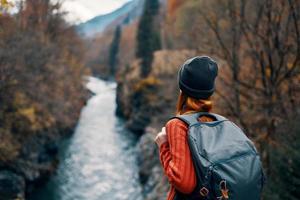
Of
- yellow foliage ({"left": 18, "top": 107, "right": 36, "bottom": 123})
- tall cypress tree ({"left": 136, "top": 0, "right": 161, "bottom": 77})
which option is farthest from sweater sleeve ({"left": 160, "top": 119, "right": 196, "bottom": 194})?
tall cypress tree ({"left": 136, "top": 0, "right": 161, "bottom": 77})

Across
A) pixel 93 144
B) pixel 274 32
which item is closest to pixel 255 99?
pixel 274 32

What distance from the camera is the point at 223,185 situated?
7.63 ft

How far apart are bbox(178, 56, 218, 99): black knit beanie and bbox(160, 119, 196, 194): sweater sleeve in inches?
10.4

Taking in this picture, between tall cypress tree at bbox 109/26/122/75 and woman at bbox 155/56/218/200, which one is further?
tall cypress tree at bbox 109/26/122/75

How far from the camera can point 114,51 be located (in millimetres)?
79875

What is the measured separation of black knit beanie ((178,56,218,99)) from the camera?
8.72 ft

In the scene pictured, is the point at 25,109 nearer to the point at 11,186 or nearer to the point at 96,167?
the point at 11,186

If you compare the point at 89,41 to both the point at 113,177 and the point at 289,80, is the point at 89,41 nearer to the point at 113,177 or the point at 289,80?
the point at 113,177

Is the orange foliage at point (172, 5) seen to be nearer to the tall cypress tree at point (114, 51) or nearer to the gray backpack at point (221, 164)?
the tall cypress tree at point (114, 51)

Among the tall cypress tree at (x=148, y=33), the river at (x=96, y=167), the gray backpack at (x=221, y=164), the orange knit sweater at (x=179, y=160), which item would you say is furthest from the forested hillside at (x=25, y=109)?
the tall cypress tree at (x=148, y=33)

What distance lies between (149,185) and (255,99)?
7.75 metres

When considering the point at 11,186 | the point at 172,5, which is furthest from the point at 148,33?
the point at 11,186

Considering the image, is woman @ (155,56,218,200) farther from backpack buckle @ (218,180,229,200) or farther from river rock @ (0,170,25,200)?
river rock @ (0,170,25,200)

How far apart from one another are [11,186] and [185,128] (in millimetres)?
12346
